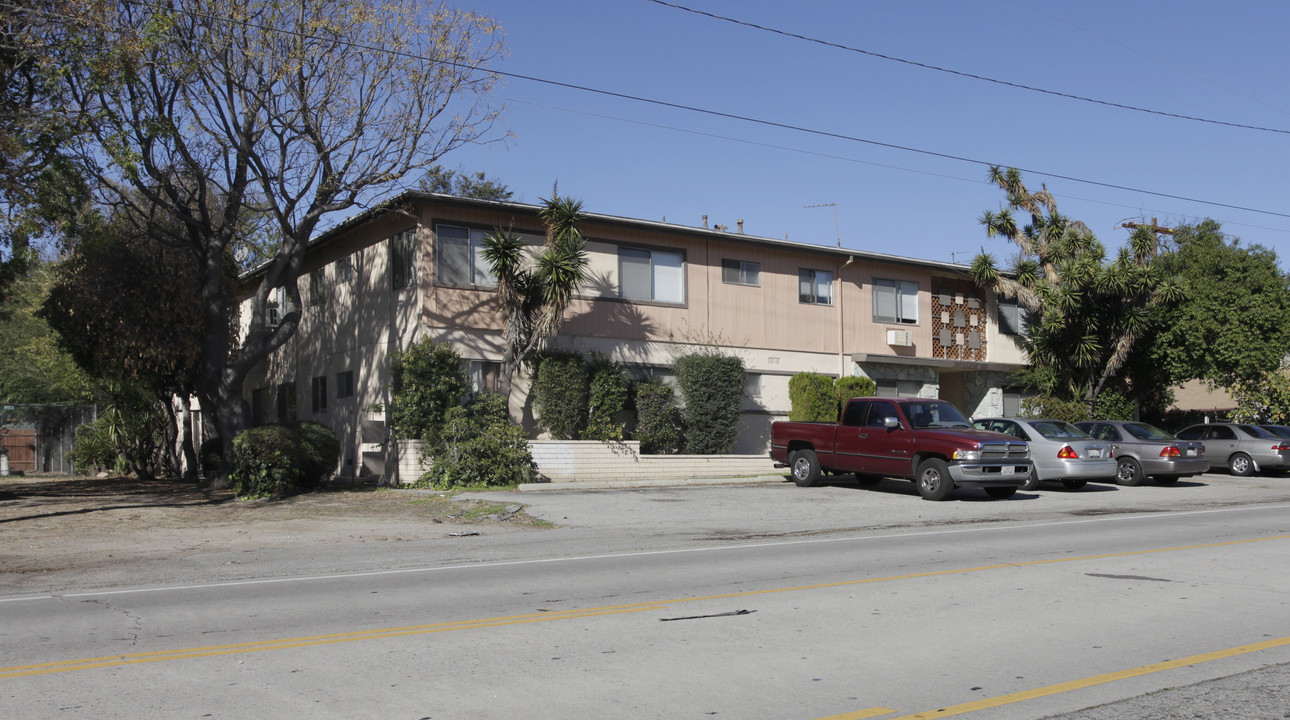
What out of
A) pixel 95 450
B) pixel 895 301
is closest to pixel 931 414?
pixel 895 301

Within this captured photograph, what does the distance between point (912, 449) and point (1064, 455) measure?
3987mm

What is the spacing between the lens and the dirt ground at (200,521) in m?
13.7

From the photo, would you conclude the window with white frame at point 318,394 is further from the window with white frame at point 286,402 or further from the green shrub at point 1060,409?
the green shrub at point 1060,409

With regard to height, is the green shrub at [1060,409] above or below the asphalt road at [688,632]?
above

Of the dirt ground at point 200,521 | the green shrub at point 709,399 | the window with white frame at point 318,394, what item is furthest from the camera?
the window with white frame at point 318,394

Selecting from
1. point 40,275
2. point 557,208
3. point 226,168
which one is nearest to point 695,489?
point 557,208

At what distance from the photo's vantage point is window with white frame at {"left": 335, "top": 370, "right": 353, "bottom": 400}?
2578cm

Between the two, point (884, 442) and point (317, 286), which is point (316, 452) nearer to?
point (317, 286)

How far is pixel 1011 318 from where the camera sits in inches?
1358

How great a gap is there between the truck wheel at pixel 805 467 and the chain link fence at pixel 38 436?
2198cm

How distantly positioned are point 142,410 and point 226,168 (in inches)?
437

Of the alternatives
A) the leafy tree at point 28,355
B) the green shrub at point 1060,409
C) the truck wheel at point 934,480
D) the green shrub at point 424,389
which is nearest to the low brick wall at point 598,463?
the green shrub at point 424,389

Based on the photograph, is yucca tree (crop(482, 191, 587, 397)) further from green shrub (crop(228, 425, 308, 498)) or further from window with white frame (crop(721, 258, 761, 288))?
window with white frame (crop(721, 258, 761, 288))

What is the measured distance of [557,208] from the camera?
22.8m
